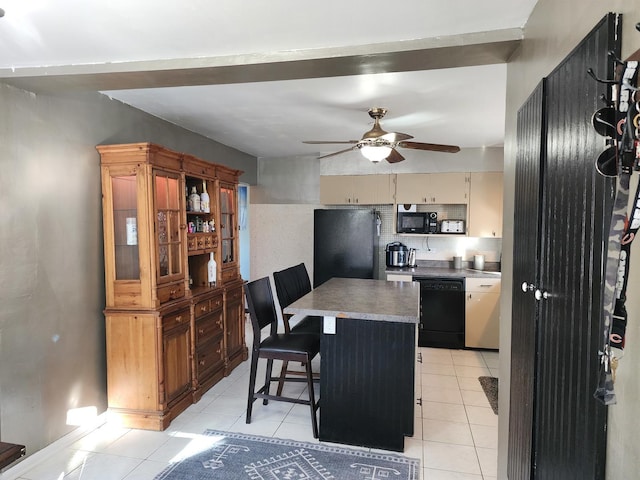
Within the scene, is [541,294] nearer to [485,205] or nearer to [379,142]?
[379,142]

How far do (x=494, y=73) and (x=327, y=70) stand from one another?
3.73ft

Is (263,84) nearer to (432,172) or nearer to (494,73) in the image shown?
(494,73)

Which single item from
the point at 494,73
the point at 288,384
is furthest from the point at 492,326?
the point at 494,73

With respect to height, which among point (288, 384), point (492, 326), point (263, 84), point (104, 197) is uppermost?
point (263, 84)

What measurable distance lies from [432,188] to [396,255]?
96 cm

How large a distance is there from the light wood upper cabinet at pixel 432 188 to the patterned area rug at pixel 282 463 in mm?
3191

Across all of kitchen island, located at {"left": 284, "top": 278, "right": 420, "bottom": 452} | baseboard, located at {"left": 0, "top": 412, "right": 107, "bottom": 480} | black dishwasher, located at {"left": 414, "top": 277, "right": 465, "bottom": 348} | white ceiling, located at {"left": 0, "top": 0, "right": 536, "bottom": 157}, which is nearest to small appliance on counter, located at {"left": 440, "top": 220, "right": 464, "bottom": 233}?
black dishwasher, located at {"left": 414, "top": 277, "right": 465, "bottom": 348}

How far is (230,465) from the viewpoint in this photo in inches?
96.2

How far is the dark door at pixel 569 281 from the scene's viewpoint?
926mm

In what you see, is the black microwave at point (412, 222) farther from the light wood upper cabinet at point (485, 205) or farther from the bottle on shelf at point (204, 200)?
the bottle on shelf at point (204, 200)

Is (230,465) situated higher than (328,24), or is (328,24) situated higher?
(328,24)

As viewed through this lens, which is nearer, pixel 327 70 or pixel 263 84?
pixel 327 70

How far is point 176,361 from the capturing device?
10.0 ft

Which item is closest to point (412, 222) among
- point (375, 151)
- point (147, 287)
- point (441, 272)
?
point (441, 272)
